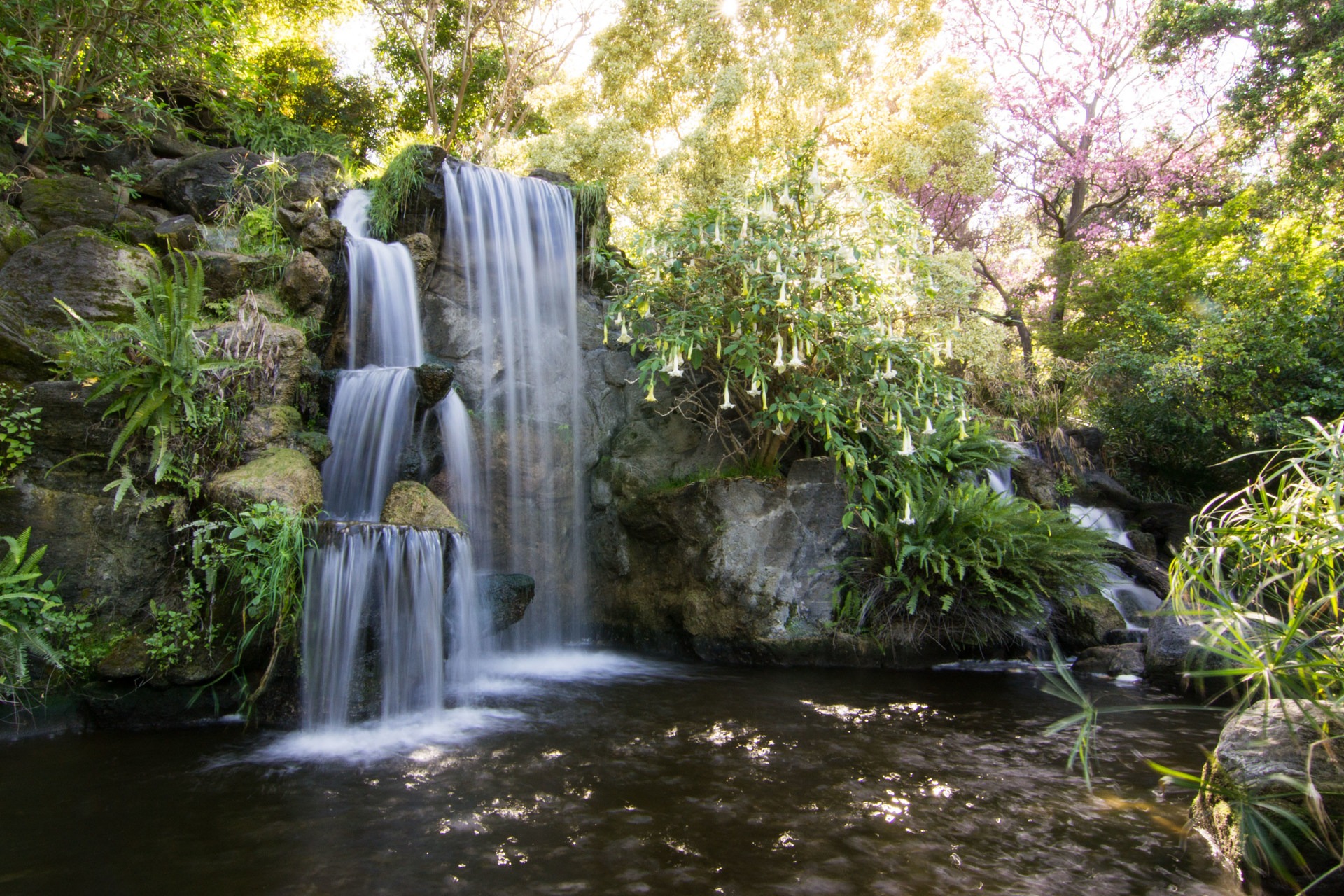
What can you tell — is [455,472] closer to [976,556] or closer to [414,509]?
[414,509]

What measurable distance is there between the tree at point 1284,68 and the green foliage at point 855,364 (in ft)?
30.4

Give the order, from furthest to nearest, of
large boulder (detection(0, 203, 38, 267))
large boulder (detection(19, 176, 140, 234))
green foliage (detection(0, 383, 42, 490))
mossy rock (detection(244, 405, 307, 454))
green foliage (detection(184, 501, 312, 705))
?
1. large boulder (detection(19, 176, 140, 234))
2. large boulder (detection(0, 203, 38, 267))
3. mossy rock (detection(244, 405, 307, 454))
4. green foliage (detection(0, 383, 42, 490))
5. green foliage (detection(184, 501, 312, 705))

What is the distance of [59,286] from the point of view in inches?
239

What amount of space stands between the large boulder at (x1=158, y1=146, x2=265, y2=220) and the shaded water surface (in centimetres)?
644

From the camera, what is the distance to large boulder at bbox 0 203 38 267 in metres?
6.45

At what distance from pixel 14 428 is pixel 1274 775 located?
7959 mm

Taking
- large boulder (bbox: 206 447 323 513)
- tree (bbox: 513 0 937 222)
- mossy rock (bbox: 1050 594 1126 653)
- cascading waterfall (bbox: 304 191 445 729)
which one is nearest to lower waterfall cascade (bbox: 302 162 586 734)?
cascading waterfall (bbox: 304 191 445 729)

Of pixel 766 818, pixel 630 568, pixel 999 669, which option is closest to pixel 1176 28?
pixel 999 669

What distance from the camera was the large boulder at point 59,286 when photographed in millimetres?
5634

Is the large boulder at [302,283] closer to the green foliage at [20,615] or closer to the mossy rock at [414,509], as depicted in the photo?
the mossy rock at [414,509]

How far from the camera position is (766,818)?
3.83 m

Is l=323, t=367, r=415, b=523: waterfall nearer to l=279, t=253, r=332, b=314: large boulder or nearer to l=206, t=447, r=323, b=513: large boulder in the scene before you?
l=279, t=253, r=332, b=314: large boulder

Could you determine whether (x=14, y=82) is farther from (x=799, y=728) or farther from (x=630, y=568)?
(x=799, y=728)

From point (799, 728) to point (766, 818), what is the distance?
63.7 inches
